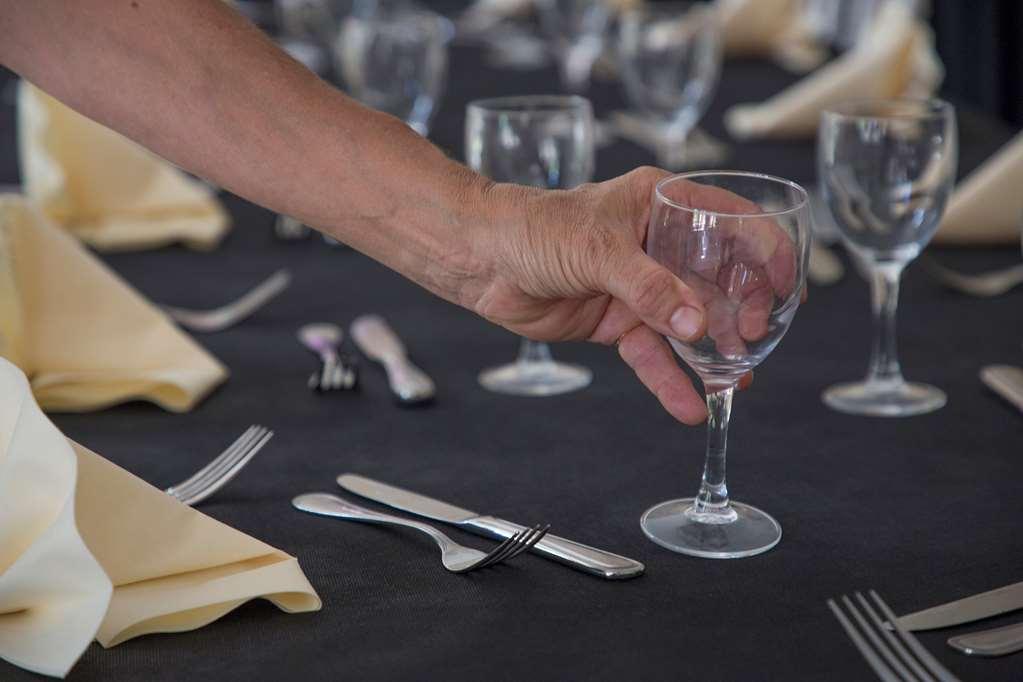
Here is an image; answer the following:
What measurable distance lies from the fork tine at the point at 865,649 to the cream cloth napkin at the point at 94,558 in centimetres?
32

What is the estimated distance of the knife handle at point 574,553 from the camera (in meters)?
0.87

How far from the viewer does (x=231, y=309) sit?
154 centimetres

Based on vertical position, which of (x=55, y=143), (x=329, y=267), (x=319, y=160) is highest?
(x=319, y=160)

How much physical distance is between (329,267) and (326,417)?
53cm

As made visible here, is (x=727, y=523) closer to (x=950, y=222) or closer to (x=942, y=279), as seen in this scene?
(x=942, y=279)

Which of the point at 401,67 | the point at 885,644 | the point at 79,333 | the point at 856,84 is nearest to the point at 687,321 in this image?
the point at 885,644

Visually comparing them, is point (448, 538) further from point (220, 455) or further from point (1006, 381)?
point (1006, 381)

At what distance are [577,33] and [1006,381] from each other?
172cm

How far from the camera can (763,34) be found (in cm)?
312

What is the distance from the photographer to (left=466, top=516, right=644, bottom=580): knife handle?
2.86 ft

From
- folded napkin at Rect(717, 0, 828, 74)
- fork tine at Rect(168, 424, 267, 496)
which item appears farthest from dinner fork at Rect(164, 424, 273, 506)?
folded napkin at Rect(717, 0, 828, 74)

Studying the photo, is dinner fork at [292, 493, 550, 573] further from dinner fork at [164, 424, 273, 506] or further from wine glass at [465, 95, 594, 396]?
wine glass at [465, 95, 594, 396]

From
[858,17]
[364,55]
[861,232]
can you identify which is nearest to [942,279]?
[861,232]

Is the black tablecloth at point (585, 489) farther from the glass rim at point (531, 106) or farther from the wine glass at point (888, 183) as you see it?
the glass rim at point (531, 106)
